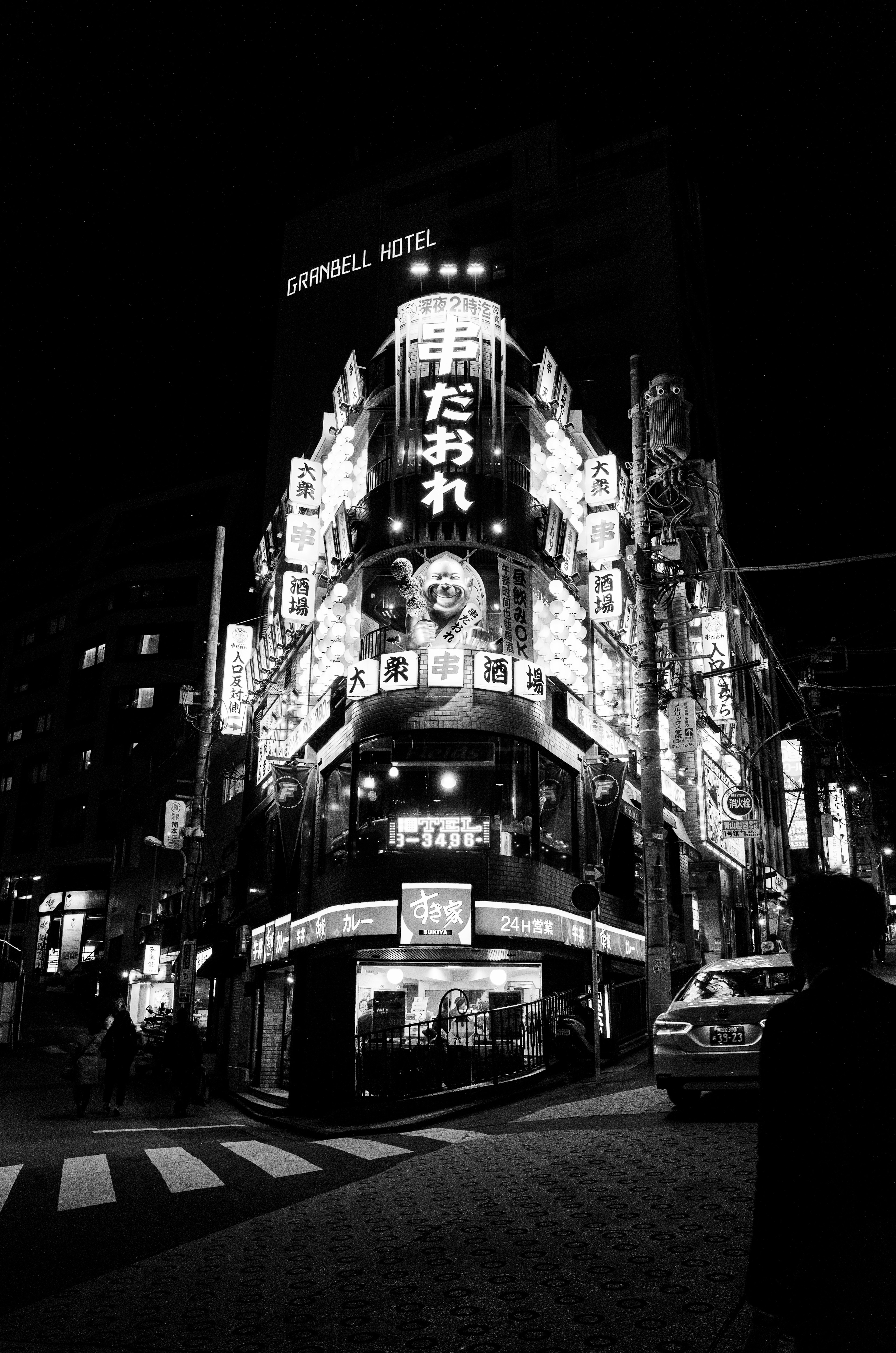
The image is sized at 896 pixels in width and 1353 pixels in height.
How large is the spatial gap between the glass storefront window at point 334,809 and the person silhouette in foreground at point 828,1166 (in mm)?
20978

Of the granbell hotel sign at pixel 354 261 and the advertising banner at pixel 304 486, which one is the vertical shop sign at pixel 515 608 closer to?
the advertising banner at pixel 304 486

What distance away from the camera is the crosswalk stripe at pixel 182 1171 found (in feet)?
Result: 31.7

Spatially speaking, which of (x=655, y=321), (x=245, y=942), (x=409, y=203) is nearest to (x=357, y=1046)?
(x=245, y=942)

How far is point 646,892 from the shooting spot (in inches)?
727

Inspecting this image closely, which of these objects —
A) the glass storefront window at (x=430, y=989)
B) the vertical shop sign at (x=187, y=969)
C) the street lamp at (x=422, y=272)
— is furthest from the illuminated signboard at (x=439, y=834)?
the street lamp at (x=422, y=272)

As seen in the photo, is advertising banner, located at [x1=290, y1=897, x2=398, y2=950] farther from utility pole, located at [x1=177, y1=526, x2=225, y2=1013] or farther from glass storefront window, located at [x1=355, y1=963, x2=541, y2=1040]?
utility pole, located at [x1=177, y1=526, x2=225, y2=1013]

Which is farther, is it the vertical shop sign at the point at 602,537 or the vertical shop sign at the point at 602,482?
the vertical shop sign at the point at 602,482

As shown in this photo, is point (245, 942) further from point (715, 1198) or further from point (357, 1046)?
point (715, 1198)

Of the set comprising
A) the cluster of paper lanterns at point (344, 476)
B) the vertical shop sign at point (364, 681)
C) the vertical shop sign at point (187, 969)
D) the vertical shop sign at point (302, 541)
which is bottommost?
the vertical shop sign at point (187, 969)

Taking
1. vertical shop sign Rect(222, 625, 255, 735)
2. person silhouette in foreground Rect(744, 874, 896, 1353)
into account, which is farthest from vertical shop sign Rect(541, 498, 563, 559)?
person silhouette in foreground Rect(744, 874, 896, 1353)

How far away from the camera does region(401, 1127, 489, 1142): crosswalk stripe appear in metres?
12.2

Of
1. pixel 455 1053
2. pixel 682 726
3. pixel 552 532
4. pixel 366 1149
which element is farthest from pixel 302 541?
pixel 366 1149

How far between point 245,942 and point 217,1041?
3.47m

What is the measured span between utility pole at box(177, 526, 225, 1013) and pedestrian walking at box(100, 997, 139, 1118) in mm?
5183
